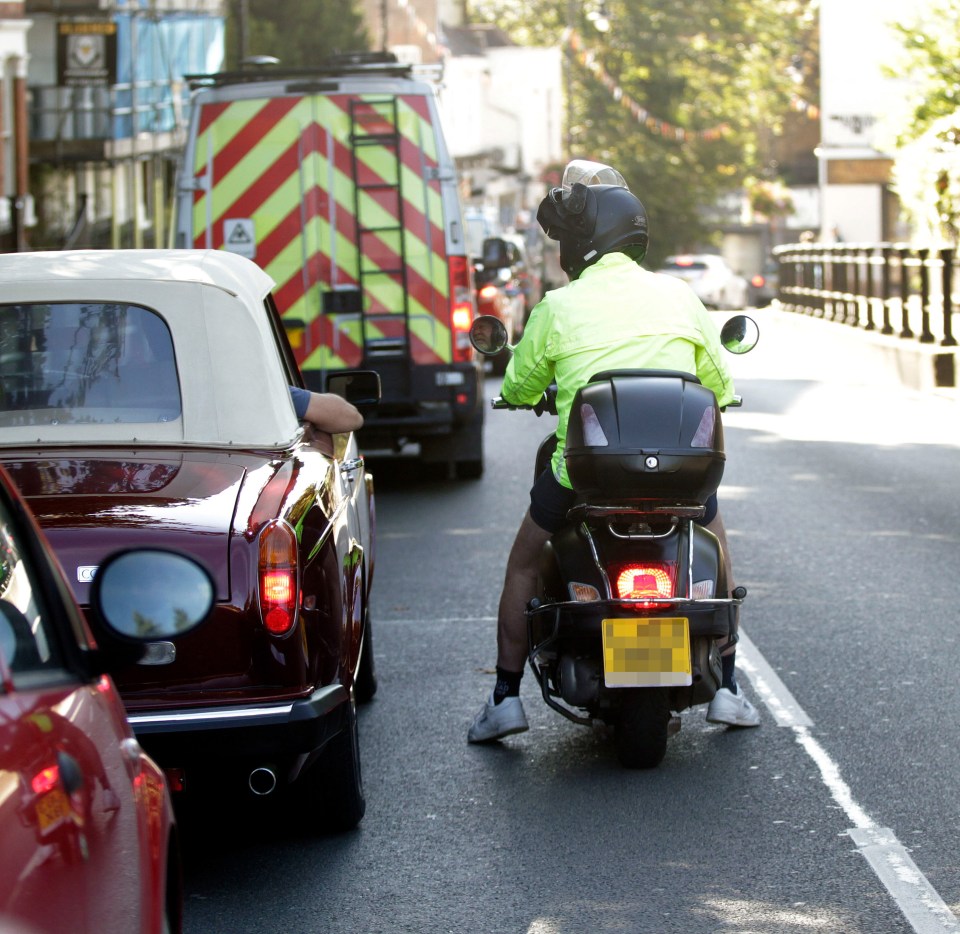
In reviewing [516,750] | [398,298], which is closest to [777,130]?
[398,298]

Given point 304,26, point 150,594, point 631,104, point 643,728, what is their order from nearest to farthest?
point 150,594
point 643,728
point 304,26
point 631,104

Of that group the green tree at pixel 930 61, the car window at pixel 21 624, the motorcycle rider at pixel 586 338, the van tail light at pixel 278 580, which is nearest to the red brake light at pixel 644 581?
the motorcycle rider at pixel 586 338

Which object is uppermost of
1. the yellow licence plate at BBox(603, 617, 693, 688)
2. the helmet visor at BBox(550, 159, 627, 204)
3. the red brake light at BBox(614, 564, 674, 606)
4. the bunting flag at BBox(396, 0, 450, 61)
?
the bunting flag at BBox(396, 0, 450, 61)

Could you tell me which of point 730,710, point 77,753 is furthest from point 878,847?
point 77,753

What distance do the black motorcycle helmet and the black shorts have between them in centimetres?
69

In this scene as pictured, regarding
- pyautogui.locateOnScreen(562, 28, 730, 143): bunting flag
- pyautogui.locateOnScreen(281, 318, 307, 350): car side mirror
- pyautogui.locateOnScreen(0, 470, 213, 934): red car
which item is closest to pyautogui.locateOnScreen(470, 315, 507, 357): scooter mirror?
pyautogui.locateOnScreen(0, 470, 213, 934): red car

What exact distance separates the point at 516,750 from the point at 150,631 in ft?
11.2

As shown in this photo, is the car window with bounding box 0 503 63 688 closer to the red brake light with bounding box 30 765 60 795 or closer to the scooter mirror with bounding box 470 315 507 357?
the red brake light with bounding box 30 765 60 795

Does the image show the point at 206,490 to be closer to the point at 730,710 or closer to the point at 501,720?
the point at 501,720

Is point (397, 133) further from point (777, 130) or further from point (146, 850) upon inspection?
point (777, 130)

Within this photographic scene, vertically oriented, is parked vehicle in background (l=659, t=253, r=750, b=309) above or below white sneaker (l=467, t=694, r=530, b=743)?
above

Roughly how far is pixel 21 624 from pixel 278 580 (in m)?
1.79

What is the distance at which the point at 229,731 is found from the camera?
4.60m

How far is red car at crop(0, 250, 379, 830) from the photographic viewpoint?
4.62m
